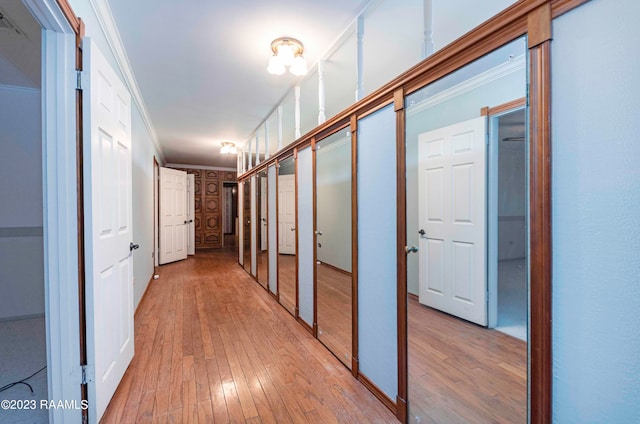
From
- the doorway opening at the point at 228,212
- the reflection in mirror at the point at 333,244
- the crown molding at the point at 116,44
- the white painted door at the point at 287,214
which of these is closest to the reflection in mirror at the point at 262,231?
the white painted door at the point at 287,214

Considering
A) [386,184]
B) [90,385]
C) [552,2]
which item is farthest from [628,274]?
[90,385]

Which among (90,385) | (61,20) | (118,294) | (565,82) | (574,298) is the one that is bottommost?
(90,385)

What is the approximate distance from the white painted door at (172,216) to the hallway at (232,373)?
2.85m

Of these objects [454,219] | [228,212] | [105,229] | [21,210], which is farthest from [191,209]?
[454,219]

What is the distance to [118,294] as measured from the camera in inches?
74.5

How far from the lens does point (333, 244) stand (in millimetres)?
2674

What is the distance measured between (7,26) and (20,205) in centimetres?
194

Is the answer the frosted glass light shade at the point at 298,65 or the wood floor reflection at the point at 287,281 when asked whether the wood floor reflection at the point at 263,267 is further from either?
the frosted glass light shade at the point at 298,65

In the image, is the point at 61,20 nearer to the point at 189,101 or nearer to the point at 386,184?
the point at 386,184

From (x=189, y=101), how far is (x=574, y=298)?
3883 mm

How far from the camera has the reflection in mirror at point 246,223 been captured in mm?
5016

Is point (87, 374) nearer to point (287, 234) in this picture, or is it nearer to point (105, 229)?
point (105, 229)

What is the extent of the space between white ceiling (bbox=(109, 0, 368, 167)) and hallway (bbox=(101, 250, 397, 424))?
2516 mm

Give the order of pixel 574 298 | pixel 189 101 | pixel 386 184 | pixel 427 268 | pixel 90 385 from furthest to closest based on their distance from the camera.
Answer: pixel 189 101, pixel 427 268, pixel 386 184, pixel 90 385, pixel 574 298
